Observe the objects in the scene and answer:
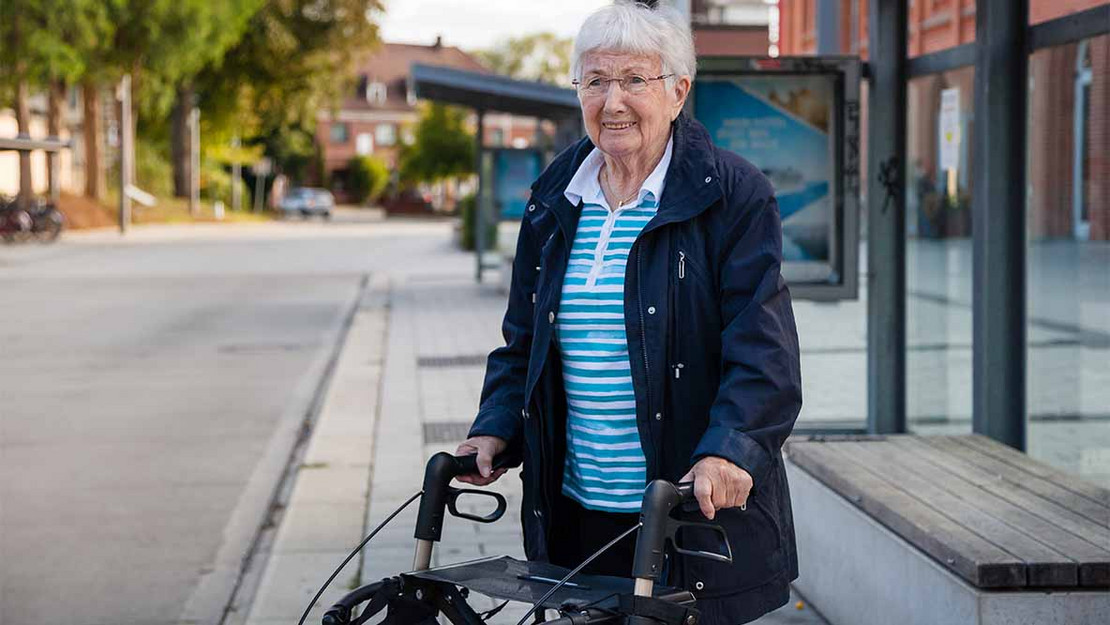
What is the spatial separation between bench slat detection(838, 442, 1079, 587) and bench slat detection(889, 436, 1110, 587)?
0.8 inches

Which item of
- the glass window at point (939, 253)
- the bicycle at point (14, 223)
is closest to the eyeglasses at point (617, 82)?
the glass window at point (939, 253)

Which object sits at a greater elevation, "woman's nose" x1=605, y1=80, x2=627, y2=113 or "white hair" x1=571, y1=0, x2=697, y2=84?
"white hair" x1=571, y1=0, x2=697, y2=84

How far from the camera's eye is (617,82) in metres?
3.02

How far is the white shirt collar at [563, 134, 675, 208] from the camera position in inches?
121

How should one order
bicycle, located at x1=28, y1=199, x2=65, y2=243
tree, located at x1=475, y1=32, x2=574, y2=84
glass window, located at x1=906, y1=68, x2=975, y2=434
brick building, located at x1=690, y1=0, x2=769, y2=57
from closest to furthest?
glass window, located at x1=906, y1=68, x2=975, y2=434 < brick building, located at x1=690, y1=0, x2=769, y2=57 < bicycle, located at x1=28, y1=199, x2=65, y2=243 < tree, located at x1=475, y1=32, x2=574, y2=84

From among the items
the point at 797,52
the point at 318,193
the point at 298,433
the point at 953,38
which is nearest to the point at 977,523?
the point at 953,38

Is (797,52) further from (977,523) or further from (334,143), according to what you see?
(334,143)

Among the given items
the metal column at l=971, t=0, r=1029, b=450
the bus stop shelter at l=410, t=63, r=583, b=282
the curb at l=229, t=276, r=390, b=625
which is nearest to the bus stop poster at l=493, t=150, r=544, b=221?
the bus stop shelter at l=410, t=63, r=583, b=282

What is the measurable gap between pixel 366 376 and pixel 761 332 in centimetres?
1065

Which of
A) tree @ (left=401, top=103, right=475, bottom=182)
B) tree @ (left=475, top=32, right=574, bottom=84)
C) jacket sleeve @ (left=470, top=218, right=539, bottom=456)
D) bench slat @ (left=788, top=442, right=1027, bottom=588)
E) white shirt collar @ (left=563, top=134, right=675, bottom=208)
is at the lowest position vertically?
bench slat @ (left=788, top=442, right=1027, bottom=588)

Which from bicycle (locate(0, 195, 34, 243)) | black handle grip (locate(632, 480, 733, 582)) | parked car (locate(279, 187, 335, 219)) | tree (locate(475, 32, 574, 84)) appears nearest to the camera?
black handle grip (locate(632, 480, 733, 582))

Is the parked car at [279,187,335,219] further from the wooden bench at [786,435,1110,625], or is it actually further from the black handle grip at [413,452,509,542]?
the black handle grip at [413,452,509,542]

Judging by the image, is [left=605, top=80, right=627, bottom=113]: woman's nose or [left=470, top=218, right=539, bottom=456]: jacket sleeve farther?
[left=470, top=218, right=539, bottom=456]: jacket sleeve

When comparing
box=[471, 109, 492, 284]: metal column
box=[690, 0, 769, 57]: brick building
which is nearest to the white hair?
box=[690, 0, 769, 57]: brick building
